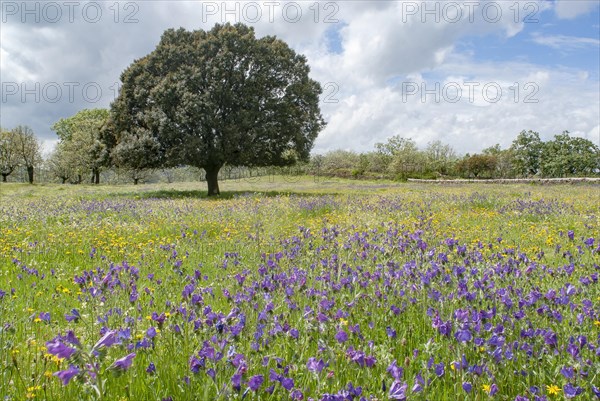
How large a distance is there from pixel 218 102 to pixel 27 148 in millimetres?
50764

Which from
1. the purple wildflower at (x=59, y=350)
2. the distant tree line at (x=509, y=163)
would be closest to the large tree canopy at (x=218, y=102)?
the purple wildflower at (x=59, y=350)

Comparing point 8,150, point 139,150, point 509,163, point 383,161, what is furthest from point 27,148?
point 509,163

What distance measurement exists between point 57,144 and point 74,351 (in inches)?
3467

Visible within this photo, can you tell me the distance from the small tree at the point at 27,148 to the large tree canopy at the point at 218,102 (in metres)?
43.3

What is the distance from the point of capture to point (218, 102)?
28.0m

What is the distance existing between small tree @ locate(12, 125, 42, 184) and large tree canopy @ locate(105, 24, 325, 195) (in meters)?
43.3

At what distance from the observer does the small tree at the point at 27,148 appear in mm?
64375

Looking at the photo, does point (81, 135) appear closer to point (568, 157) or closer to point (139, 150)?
point (139, 150)

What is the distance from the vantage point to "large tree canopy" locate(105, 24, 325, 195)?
27.0 m

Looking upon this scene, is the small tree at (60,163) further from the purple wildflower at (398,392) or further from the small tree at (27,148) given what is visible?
the purple wildflower at (398,392)

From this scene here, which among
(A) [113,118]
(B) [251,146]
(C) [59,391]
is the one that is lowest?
(C) [59,391]

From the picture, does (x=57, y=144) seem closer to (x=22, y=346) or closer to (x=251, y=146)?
(x=251, y=146)

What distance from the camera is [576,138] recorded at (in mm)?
82500

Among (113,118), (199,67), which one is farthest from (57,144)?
(199,67)
